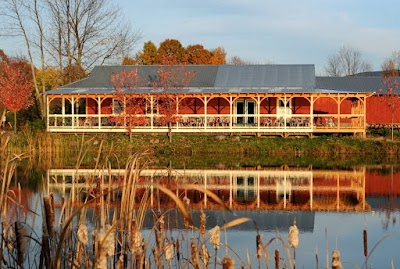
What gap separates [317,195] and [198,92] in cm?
1975

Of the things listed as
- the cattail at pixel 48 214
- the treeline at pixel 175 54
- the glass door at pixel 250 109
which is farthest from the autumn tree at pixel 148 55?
the cattail at pixel 48 214

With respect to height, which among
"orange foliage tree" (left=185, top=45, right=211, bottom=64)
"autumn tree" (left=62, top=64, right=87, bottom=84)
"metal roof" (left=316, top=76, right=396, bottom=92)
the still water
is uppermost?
"orange foliage tree" (left=185, top=45, right=211, bottom=64)

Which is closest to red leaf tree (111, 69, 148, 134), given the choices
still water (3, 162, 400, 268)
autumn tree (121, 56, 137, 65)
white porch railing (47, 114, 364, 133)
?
white porch railing (47, 114, 364, 133)

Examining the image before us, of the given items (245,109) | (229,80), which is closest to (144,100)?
(229,80)

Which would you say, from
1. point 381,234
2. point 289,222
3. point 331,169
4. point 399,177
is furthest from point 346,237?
point 331,169

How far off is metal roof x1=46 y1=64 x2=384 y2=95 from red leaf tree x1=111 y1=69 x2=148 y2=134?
72 centimetres

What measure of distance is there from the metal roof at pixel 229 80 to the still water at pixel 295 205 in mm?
13543

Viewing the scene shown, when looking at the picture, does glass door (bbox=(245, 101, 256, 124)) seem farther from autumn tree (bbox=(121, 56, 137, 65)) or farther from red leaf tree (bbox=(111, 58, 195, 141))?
autumn tree (bbox=(121, 56, 137, 65))

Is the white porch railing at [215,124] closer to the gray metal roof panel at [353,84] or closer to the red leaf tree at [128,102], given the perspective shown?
the red leaf tree at [128,102]

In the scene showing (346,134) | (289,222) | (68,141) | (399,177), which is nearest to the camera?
(289,222)

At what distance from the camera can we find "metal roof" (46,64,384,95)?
40.4 m

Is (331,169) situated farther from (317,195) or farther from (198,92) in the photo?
(198,92)

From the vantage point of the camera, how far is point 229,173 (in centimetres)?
2589

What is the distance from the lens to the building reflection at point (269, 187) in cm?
1755
